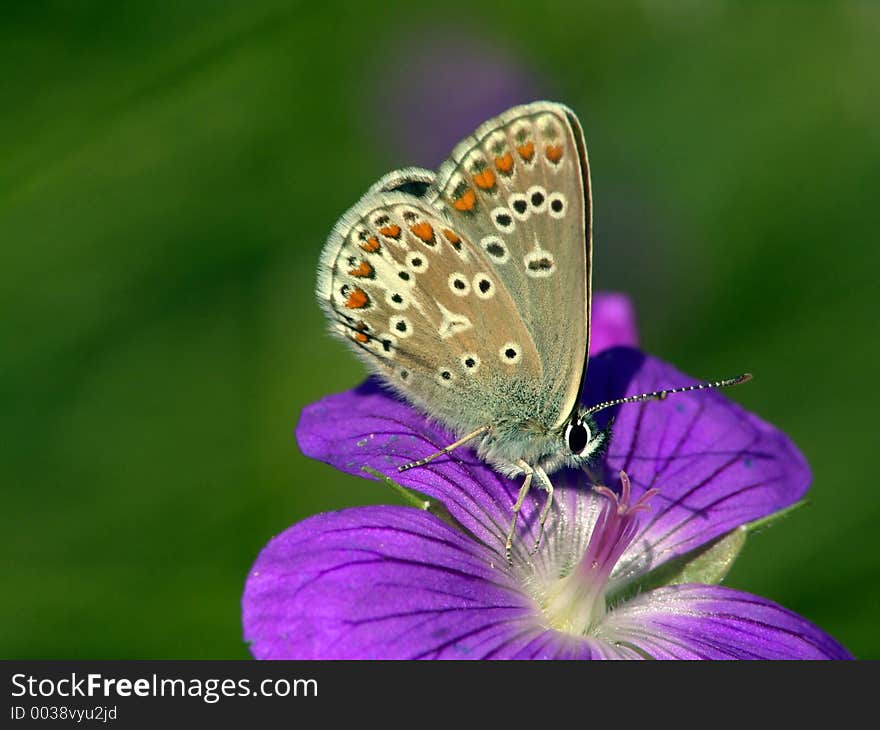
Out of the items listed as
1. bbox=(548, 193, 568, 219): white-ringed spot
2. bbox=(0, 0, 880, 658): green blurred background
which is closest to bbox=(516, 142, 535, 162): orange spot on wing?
bbox=(548, 193, 568, 219): white-ringed spot

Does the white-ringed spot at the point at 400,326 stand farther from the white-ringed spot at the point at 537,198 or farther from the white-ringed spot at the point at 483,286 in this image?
the white-ringed spot at the point at 537,198

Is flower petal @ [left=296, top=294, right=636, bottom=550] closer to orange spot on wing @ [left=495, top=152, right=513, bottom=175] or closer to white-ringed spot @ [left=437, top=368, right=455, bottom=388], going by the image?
white-ringed spot @ [left=437, top=368, right=455, bottom=388]

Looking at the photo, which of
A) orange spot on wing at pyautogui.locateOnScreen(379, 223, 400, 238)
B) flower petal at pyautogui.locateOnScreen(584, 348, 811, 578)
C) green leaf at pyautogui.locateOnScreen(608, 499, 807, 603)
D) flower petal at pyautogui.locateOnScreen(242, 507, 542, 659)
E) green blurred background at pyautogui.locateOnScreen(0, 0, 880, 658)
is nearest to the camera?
flower petal at pyautogui.locateOnScreen(242, 507, 542, 659)

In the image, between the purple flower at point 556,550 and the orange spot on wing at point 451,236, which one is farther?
the orange spot on wing at point 451,236

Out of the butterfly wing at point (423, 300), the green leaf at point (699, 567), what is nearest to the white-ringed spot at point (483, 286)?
the butterfly wing at point (423, 300)

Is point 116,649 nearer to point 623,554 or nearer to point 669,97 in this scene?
point 623,554

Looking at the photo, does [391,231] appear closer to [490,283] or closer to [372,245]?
[372,245]

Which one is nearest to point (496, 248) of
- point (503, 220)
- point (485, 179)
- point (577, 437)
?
point (503, 220)

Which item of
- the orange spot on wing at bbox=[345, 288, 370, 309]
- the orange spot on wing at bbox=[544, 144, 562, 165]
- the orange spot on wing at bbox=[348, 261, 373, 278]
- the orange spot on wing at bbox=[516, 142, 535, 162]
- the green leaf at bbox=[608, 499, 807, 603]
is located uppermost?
the orange spot on wing at bbox=[516, 142, 535, 162]
